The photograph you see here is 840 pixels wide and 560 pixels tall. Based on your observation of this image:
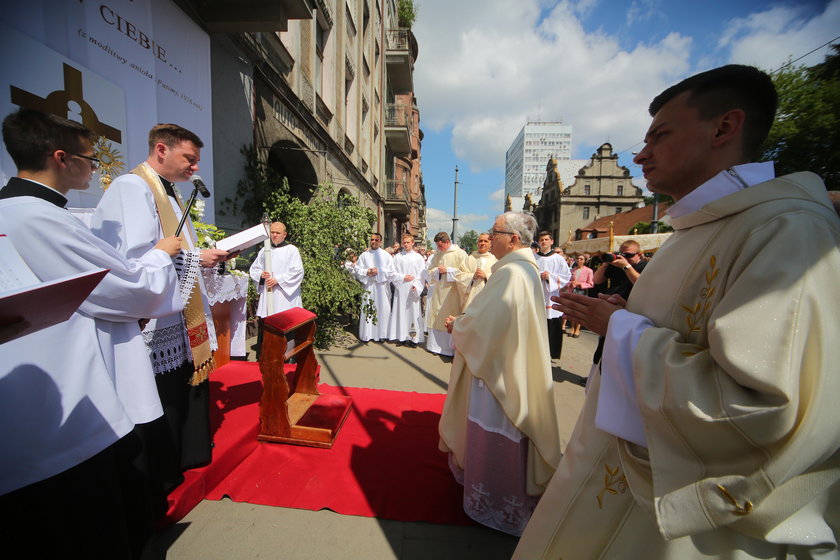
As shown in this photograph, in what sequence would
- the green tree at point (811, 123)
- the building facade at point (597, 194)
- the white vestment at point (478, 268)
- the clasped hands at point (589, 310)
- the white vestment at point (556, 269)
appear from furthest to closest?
the building facade at point (597, 194) < the green tree at point (811, 123) < the white vestment at point (556, 269) < the white vestment at point (478, 268) < the clasped hands at point (589, 310)

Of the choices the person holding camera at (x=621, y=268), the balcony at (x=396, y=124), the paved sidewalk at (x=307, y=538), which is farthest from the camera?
the balcony at (x=396, y=124)

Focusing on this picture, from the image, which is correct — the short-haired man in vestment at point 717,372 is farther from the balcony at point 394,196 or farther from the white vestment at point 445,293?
the balcony at point 394,196

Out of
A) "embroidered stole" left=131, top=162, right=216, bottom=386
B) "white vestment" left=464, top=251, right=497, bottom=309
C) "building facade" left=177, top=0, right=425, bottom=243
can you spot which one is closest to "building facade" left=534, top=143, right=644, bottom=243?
"building facade" left=177, top=0, right=425, bottom=243

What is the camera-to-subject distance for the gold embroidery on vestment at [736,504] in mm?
757

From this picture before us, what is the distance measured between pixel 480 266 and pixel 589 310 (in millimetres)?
4452

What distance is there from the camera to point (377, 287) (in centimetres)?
775

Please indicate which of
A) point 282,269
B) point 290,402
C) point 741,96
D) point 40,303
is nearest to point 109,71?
point 282,269

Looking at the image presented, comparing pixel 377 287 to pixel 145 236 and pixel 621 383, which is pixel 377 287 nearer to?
pixel 145 236

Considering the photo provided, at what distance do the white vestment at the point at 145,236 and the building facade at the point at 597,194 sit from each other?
44394 millimetres

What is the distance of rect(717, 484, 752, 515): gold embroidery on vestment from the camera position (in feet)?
2.48

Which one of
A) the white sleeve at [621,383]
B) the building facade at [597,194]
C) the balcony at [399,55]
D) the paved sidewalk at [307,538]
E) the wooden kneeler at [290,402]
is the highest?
the balcony at [399,55]

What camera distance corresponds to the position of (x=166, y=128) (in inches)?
82.7

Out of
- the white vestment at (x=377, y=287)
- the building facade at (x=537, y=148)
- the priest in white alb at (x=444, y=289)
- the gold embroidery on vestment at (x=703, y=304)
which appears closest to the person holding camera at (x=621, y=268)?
the gold embroidery on vestment at (x=703, y=304)

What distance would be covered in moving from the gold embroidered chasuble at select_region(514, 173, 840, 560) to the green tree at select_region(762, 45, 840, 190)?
1170 centimetres
